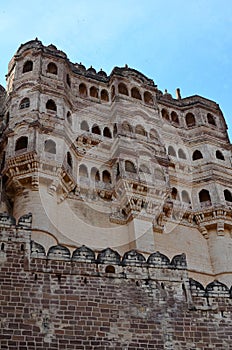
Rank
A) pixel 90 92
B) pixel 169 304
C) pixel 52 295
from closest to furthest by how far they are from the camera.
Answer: pixel 52 295, pixel 169 304, pixel 90 92

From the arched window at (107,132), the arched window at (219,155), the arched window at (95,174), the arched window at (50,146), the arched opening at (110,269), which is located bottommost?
the arched opening at (110,269)

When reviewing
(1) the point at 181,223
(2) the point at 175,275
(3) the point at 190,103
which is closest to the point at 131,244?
(1) the point at 181,223

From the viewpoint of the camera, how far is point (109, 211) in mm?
21578

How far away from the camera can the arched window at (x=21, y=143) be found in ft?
68.5

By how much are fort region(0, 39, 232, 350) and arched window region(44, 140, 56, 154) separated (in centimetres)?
6

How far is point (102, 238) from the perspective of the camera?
20406 millimetres

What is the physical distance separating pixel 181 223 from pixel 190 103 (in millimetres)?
8622

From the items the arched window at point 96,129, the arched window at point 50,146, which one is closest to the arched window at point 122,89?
the arched window at point 96,129

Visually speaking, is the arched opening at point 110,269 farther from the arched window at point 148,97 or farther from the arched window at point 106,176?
the arched window at point 148,97

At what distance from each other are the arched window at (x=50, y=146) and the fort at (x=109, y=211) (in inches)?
2.4

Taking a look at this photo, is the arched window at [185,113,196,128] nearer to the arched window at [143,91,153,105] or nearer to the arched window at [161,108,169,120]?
the arched window at [161,108,169,120]

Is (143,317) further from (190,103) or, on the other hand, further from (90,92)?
(190,103)

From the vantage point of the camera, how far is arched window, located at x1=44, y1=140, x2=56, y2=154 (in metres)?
20.9

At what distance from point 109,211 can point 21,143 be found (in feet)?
15.7
